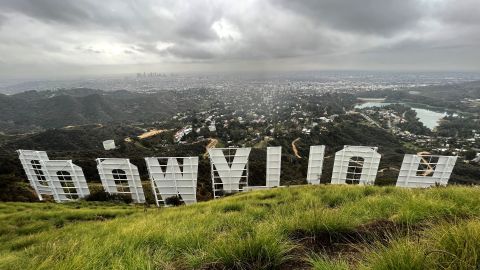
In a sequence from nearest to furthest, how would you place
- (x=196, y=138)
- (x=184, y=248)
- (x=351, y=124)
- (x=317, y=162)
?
1. (x=184, y=248)
2. (x=317, y=162)
3. (x=196, y=138)
4. (x=351, y=124)

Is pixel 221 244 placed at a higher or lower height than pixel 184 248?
higher

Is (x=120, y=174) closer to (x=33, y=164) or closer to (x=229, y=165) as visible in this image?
(x=229, y=165)

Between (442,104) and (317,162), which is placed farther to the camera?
(442,104)

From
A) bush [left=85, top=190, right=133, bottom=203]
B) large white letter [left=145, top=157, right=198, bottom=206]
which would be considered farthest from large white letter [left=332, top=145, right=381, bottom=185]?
bush [left=85, top=190, right=133, bottom=203]

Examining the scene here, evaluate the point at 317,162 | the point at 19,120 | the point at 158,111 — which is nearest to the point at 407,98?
the point at 158,111

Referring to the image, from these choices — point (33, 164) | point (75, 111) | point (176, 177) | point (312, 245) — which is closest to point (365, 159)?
point (176, 177)

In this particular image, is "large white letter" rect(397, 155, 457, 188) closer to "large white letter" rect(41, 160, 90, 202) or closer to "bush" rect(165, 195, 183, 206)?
"bush" rect(165, 195, 183, 206)

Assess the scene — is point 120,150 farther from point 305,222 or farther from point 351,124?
point 351,124

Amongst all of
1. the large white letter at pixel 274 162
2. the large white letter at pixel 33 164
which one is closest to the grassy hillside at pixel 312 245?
the large white letter at pixel 274 162
